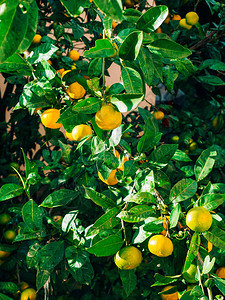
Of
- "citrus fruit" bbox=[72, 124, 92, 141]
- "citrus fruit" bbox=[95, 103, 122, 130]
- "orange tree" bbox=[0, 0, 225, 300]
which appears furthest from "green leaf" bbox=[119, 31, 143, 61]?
"citrus fruit" bbox=[72, 124, 92, 141]

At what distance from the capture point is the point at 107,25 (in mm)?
551

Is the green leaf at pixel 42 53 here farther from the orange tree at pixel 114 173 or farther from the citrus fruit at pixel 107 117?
the citrus fruit at pixel 107 117

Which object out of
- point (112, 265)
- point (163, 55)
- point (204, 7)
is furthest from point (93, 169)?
point (204, 7)

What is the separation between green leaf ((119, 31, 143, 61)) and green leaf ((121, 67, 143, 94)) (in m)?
0.03

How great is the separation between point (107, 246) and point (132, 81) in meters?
0.35

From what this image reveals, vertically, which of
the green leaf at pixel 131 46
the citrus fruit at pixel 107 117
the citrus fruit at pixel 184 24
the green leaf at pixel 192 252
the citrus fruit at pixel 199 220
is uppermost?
the green leaf at pixel 131 46

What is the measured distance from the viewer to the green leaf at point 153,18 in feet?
1.66

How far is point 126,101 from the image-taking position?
0.54 meters

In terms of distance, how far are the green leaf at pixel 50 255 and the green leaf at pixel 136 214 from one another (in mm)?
291

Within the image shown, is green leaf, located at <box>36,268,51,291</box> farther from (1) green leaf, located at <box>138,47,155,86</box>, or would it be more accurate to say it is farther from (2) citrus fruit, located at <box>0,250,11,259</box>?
(1) green leaf, located at <box>138,47,155,86</box>

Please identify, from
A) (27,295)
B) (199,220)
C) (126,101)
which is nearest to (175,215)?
(199,220)

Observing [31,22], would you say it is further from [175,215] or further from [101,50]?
[175,215]

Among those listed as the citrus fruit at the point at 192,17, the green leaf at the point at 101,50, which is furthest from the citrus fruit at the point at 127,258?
the citrus fruit at the point at 192,17

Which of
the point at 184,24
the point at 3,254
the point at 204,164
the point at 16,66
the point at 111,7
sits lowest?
the point at 3,254
